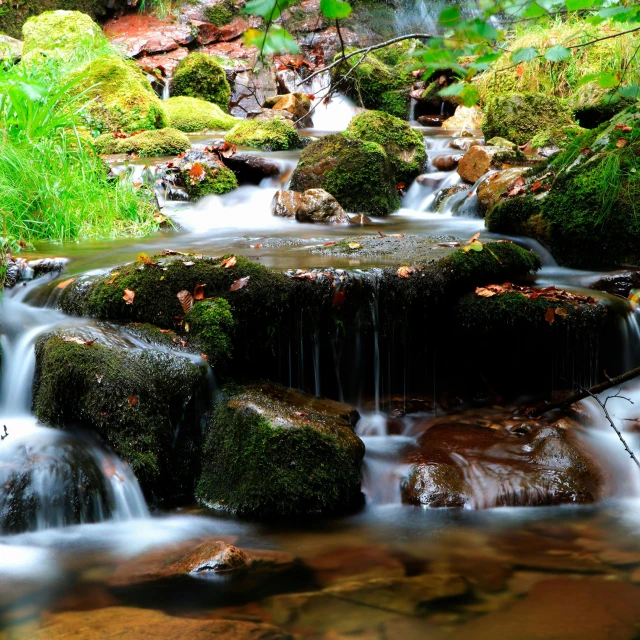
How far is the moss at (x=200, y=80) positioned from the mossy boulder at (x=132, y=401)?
11.8 metres

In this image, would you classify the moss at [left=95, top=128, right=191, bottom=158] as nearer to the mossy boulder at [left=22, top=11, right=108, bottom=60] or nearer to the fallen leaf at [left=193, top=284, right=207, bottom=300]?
the mossy boulder at [left=22, top=11, right=108, bottom=60]

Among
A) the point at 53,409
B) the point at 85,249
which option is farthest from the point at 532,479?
the point at 85,249

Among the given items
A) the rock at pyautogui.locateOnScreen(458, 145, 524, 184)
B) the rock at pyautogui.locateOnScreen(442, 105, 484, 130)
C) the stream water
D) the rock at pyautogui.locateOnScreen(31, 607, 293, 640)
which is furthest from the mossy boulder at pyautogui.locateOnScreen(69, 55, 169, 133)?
the rock at pyautogui.locateOnScreen(31, 607, 293, 640)

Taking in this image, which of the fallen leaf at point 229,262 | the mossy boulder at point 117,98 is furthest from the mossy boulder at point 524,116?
the fallen leaf at point 229,262

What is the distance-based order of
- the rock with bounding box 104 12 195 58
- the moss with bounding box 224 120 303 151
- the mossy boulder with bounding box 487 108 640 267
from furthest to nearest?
the rock with bounding box 104 12 195 58 → the moss with bounding box 224 120 303 151 → the mossy boulder with bounding box 487 108 640 267

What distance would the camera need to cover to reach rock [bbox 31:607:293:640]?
243 centimetres

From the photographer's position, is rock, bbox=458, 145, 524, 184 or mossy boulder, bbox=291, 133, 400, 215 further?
rock, bbox=458, 145, 524, 184

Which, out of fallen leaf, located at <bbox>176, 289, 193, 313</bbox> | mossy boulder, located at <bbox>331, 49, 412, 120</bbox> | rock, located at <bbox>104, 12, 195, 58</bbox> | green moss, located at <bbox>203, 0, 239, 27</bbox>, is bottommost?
fallen leaf, located at <bbox>176, 289, 193, 313</bbox>

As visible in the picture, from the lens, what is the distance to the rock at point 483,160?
26.8ft

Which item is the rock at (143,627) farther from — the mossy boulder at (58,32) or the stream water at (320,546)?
the mossy boulder at (58,32)

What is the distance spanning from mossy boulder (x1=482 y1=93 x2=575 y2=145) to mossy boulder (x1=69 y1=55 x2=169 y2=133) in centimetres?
512

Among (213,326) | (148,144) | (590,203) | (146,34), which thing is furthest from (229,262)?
(146,34)

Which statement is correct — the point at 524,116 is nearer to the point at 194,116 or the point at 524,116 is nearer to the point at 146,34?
the point at 194,116

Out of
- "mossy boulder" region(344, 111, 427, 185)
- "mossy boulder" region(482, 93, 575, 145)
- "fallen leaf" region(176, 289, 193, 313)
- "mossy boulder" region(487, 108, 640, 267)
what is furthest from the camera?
"mossy boulder" region(482, 93, 575, 145)
